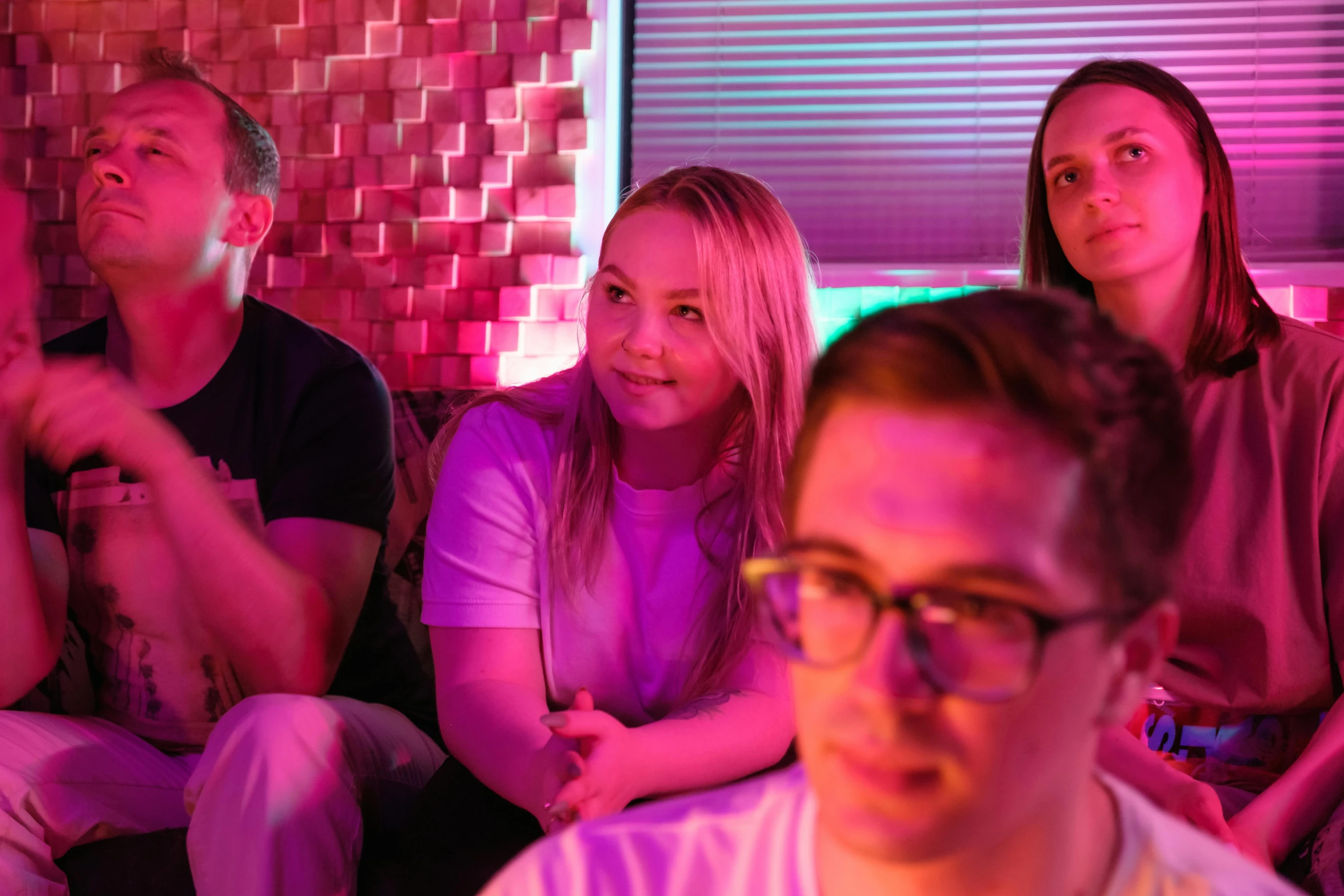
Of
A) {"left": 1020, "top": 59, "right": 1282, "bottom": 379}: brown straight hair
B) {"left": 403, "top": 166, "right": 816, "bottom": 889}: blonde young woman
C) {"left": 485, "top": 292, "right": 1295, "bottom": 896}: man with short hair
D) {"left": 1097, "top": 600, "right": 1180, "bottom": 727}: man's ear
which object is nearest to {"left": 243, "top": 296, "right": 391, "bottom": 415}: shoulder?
{"left": 403, "top": 166, "right": 816, "bottom": 889}: blonde young woman

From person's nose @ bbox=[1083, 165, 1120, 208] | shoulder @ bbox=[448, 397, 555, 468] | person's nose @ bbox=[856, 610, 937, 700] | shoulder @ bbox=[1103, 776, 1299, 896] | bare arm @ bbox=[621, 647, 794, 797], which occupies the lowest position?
bare arm @ bbox=[621, 647, 794, 797]

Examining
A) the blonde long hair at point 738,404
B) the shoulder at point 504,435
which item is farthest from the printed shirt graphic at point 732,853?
the shoulder at point 504,435

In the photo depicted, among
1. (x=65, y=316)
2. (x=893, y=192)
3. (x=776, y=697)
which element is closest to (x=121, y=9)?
(x=65, y=316)

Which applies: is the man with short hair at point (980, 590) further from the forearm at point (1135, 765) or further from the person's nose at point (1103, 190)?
the person's nose at point (1103, 190)

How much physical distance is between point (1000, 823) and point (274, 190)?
6.52 feet

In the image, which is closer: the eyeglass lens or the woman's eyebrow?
the eyeglass lens

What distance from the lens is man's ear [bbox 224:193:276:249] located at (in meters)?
2.06

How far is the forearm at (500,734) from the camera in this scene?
1407 millimetres

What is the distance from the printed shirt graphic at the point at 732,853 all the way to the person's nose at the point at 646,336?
2.79 ft

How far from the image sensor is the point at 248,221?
2084mm

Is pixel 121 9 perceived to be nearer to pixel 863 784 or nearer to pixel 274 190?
pixel 274 190

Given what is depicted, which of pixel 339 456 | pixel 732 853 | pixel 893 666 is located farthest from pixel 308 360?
pixel 893 666

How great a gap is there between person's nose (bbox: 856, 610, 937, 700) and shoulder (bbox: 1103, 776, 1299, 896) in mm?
214

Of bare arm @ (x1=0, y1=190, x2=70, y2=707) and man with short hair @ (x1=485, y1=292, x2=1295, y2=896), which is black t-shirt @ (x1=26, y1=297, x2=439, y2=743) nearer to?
bare arm @ (x1=0, y1=190, x2=70, y2=707)
